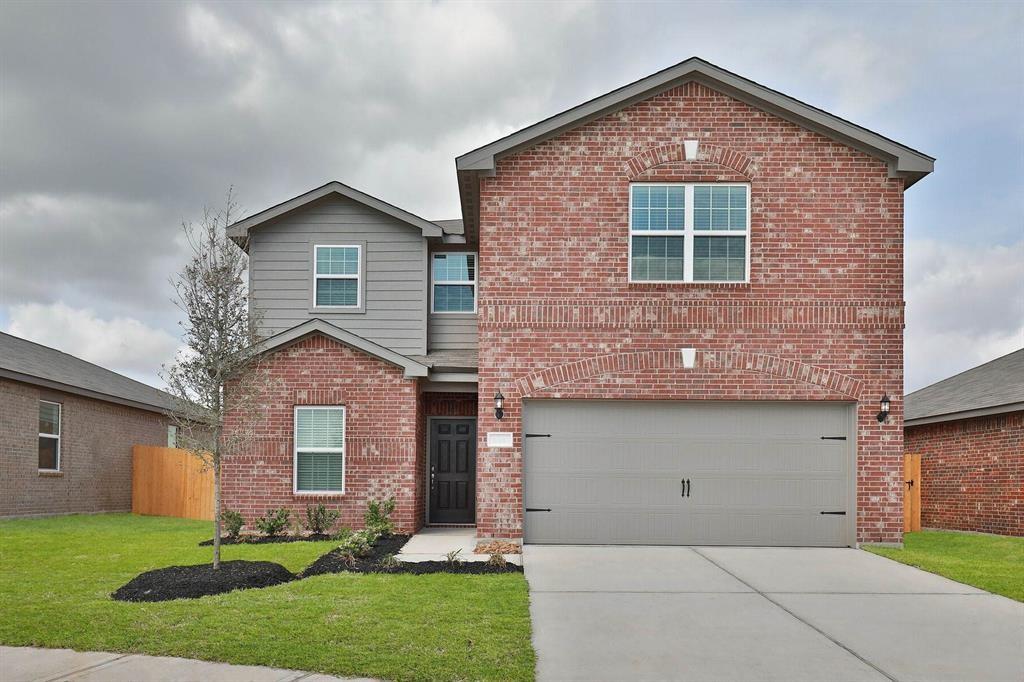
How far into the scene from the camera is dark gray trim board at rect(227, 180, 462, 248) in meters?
17.0

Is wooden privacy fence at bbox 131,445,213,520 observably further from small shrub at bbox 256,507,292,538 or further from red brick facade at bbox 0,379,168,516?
small shrub at bbox 256,507,292,538

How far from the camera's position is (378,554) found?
1225 centimetres

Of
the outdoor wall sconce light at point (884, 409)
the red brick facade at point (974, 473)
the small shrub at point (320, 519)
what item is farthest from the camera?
the red brick facade at point (974, 473)

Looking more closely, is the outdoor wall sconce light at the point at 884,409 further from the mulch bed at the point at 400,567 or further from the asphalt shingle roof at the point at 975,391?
the mulch bed at the point at 400,567

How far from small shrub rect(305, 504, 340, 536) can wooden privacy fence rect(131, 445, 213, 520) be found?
611 centimetres

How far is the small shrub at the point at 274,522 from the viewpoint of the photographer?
14477 millimetres

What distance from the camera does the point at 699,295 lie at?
13500mm

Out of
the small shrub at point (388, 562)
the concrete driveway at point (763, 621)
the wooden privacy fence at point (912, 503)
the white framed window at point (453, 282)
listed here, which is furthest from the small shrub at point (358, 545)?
the wooden privacy fence at point (912, 503)

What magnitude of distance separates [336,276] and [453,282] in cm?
244

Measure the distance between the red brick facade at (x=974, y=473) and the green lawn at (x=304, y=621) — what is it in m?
11.0

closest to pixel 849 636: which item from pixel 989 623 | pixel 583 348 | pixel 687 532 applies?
pixel 989 623

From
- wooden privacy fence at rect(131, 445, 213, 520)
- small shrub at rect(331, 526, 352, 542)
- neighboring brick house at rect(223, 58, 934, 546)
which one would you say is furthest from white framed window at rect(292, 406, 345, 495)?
wooden privacy fence at rect(131, 445, 213, 520)

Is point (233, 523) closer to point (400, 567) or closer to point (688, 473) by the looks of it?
point (400, 567)

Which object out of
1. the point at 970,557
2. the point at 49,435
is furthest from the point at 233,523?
the point at 970,557
